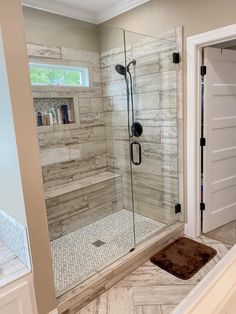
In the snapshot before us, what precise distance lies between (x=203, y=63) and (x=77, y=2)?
1.65m

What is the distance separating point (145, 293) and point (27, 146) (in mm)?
1550

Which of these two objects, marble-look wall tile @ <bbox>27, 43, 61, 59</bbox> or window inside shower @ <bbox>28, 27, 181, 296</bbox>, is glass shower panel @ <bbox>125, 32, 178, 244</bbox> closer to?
window inside shower @ <bbox>28, 27, 181, 296</bbox>

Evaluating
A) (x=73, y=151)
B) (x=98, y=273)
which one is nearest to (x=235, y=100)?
(x=73, y=151)

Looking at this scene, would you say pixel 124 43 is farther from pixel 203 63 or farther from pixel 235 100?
pixel 235 100

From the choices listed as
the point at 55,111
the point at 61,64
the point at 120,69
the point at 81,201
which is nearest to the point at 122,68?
the point at 120,69

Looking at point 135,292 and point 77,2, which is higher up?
point 77,2

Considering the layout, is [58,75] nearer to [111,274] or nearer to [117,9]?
[117,9]

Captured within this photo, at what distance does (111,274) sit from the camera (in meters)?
2.08

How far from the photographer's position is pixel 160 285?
2086 mm

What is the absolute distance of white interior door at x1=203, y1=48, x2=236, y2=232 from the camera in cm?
251

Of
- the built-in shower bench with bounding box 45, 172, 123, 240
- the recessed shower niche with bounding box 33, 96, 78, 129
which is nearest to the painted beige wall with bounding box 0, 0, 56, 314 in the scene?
the built-in shower bench with bounding box 45, 172, 123, 240

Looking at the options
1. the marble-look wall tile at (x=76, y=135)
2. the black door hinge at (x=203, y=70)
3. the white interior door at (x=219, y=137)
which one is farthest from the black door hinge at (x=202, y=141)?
the marble-look wall tile at (x=76, y=135)

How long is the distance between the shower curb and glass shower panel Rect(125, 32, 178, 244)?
17 centimetres

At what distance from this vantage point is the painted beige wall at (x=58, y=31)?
8.91ft
